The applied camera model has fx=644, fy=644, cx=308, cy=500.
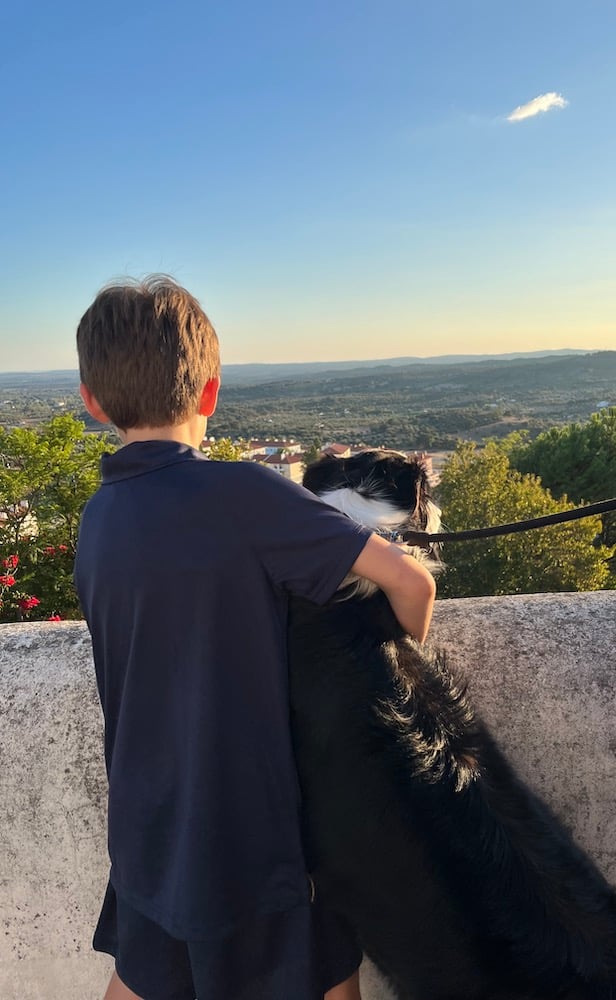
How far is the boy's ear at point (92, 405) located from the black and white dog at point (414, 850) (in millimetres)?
525

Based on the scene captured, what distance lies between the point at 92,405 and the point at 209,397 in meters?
0.23

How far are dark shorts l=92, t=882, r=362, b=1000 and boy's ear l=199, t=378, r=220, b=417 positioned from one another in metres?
0.98

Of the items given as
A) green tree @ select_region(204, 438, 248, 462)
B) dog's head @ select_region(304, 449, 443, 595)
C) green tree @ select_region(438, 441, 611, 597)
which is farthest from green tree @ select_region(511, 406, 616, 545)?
dog's head @ select_region(304, 449, 443, 595)

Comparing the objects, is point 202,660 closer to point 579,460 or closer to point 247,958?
point 247,958

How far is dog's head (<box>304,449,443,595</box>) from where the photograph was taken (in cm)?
169

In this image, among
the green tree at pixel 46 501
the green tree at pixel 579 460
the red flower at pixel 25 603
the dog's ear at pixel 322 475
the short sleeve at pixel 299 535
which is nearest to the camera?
the short sleeve at pixel 299 535

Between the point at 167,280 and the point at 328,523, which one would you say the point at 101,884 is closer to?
the point at 328,523

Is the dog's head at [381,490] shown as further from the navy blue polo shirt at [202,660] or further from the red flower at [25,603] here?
the red flower at [25,603]

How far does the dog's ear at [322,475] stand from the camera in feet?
5.81

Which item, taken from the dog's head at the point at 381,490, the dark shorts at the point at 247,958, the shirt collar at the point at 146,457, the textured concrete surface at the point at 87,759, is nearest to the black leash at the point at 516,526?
the dog's head at the point at 381,490

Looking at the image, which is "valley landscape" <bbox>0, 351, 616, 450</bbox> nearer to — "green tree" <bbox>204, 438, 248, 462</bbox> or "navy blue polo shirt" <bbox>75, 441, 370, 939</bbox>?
"green tree" <bbox>204, 438, 248, 462</bbox>

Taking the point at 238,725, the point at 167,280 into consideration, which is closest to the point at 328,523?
the point at 238,725

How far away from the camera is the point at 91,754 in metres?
1.61

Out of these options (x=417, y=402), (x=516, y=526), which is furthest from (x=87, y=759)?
(x=417, y=402)
